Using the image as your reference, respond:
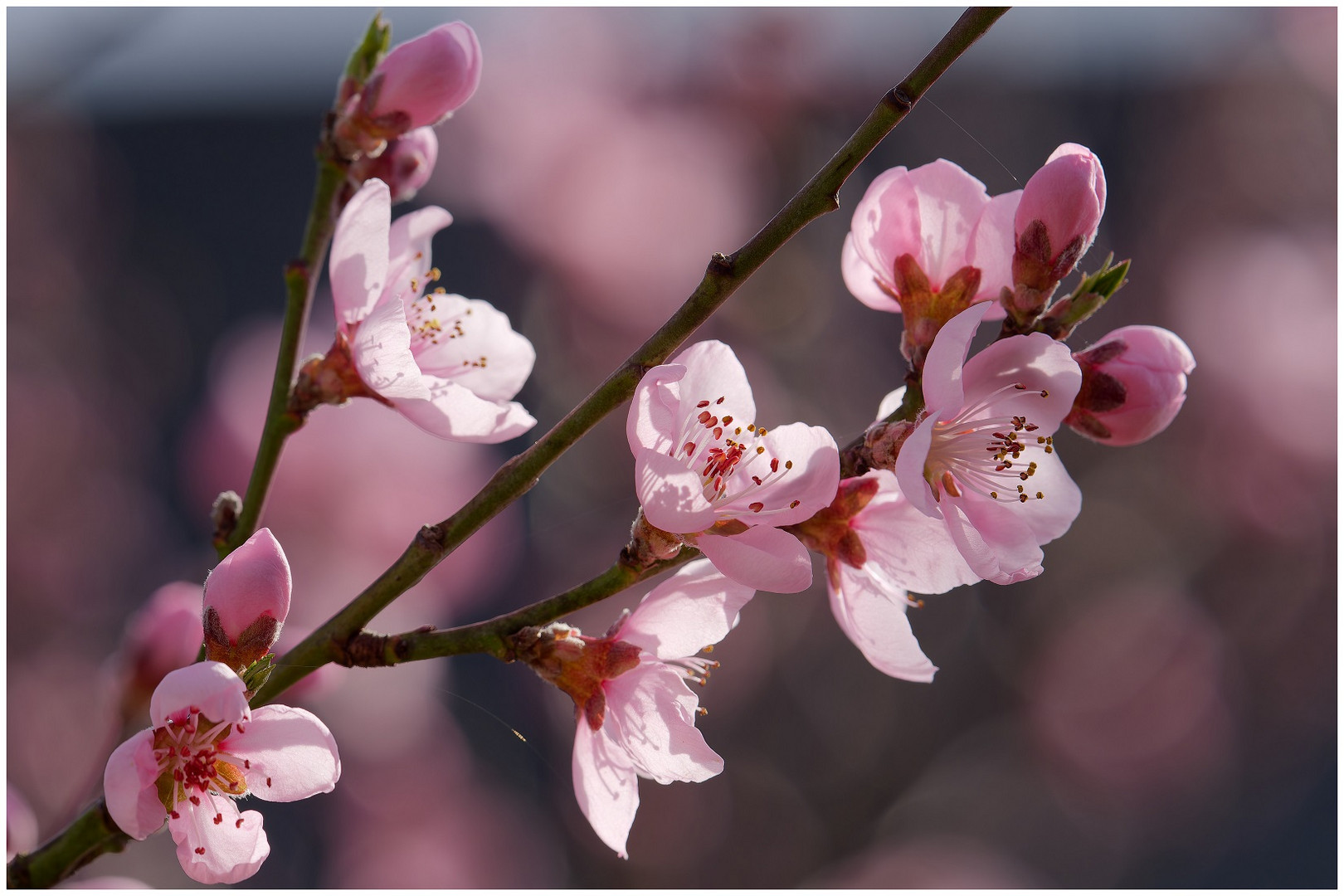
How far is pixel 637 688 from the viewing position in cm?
65

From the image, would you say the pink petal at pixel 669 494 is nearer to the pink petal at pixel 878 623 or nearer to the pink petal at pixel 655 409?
the pink petal at pixel 655 409

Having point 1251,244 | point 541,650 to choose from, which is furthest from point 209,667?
point 1251,244

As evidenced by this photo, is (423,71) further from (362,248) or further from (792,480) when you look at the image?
(792,480)

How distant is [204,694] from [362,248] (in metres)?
0.30

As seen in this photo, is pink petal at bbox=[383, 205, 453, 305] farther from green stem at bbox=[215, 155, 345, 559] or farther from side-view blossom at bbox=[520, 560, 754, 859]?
side-view blossom at bbox=[520, 560, 754, 859]

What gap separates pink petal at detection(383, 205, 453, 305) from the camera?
751 mm

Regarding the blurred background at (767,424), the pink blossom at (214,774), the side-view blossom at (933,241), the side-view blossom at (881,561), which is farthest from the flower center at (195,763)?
the blurred background at (767,424)

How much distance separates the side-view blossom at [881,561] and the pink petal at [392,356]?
0.28 metres

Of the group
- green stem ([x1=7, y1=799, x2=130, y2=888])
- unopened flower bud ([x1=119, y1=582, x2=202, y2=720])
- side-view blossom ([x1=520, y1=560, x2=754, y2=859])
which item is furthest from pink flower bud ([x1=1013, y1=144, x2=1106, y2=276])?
unopened flower bud ([x1=119, y1=582, x2=202, y2=720])

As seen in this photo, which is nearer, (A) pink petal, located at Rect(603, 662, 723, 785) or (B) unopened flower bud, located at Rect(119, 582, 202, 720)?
(A) pink petal, located at Rect(603, 662, 723, 785)

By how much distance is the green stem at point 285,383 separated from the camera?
2.27 ft

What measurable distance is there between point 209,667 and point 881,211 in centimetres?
52

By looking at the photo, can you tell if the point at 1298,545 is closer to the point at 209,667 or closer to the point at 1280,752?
the point at 1280,752

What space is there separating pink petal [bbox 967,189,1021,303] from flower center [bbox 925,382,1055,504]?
73 millimetres
